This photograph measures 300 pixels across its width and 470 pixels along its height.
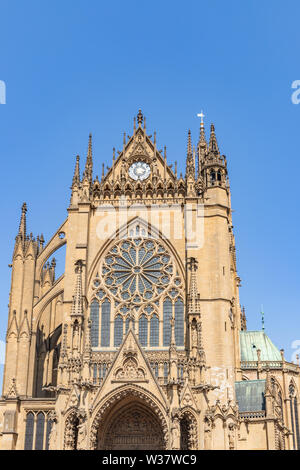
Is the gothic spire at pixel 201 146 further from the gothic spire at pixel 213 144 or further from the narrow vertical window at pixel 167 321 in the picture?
the narrow vertical window at pixel 167 321

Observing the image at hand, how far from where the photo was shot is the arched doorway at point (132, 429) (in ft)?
132

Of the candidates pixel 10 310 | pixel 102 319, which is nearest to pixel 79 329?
pixel 102 319

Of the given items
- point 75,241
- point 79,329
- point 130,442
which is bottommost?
point 130,442

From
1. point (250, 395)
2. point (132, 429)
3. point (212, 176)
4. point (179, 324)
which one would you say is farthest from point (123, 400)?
point (212, 176)

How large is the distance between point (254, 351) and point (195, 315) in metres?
12.9

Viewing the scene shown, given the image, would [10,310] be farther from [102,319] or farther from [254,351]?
[254,351]

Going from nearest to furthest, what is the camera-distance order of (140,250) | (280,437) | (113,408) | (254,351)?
(113,408) → (280,437) → (140,250) → (254,351)

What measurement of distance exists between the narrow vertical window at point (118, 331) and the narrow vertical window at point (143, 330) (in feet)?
3.68

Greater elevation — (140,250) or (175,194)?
(175,194)

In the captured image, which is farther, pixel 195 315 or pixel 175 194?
pixel 175 194

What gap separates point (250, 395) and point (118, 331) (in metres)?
8.34

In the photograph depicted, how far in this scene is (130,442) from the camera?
40.3 metres

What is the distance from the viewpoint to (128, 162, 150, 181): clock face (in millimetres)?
47656

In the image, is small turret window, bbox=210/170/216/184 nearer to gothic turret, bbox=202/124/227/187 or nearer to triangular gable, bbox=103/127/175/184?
gothic turret, bbox=202/124/227/187
